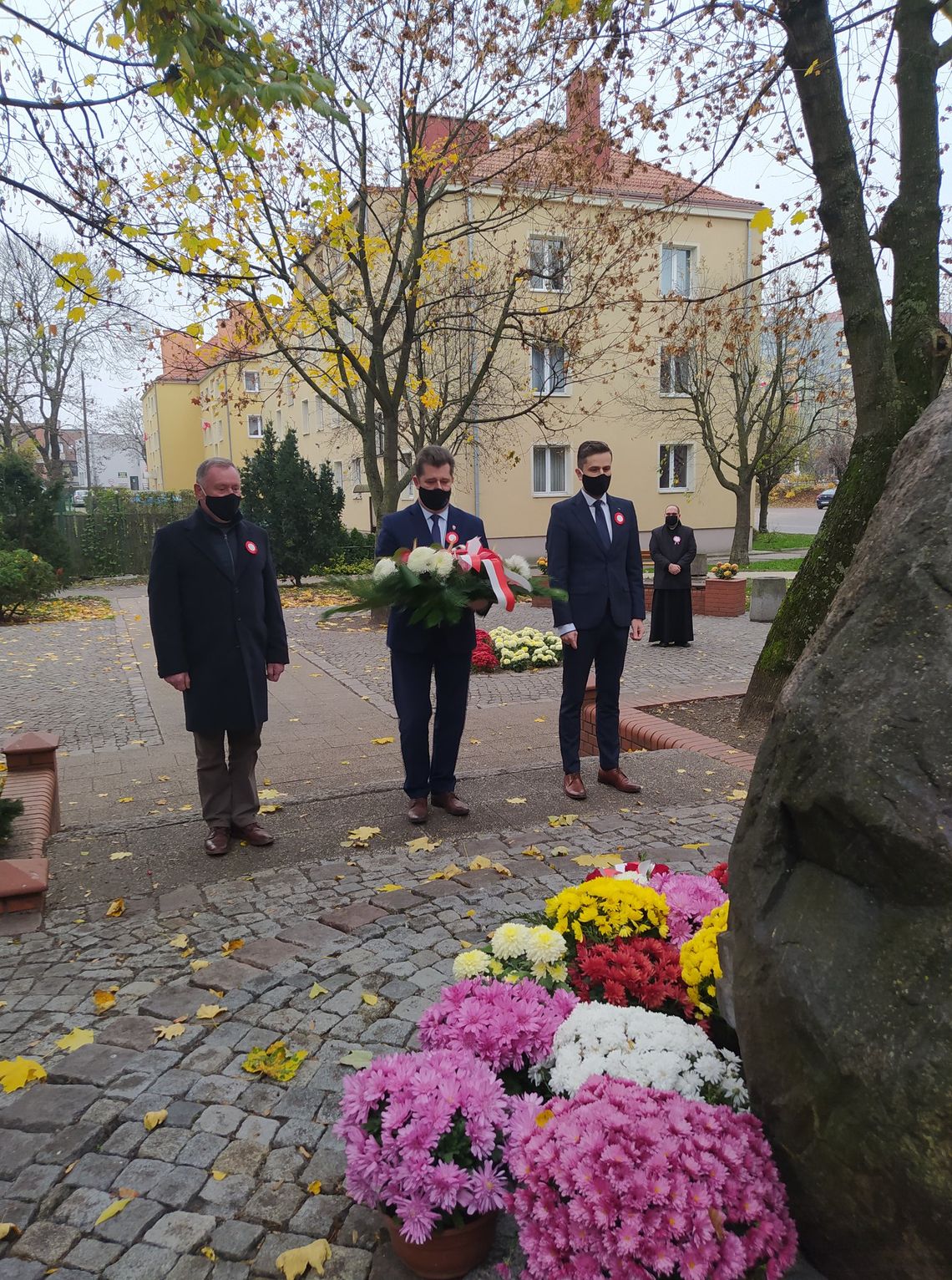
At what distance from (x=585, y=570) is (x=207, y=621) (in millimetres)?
2264

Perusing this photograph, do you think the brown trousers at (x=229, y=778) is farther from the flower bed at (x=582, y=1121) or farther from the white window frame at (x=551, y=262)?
the white window frame at (x=551, y=262)

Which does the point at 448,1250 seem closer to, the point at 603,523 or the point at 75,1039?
the point at 75,1039

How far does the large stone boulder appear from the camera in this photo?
165cm

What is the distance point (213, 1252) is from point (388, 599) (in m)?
3.07

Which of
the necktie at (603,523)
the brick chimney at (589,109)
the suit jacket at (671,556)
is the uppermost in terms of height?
the brick chimney at (589,109)

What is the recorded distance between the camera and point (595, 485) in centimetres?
550

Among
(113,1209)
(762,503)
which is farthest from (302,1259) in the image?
(762,503)

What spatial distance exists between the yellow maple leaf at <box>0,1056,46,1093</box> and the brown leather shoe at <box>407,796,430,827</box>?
256 centimetres

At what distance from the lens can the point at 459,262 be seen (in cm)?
2258

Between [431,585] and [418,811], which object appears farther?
[418,811]

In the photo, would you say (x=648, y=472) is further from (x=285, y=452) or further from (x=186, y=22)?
(x=186, y=22)

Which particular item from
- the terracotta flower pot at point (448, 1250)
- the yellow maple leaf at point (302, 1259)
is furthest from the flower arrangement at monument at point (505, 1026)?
the yellow maple leaf at point (302, 1259)

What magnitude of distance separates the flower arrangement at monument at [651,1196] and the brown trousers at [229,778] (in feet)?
10.8

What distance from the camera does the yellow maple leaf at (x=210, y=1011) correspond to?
3.12 metres
